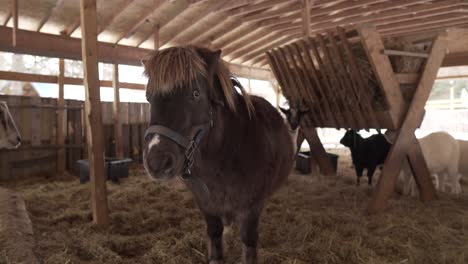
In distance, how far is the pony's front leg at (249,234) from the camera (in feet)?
7.56

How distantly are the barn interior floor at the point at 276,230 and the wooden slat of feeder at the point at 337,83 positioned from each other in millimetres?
1236

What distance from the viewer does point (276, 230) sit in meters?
3.42

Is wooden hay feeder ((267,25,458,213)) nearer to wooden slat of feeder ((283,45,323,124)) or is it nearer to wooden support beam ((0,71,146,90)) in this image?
wooden slat of feeder ((283,45,323,124))

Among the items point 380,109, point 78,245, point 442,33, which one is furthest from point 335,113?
point 78,245

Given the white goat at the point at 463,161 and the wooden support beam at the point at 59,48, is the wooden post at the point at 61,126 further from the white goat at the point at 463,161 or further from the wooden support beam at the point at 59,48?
the white goat at the point at 463,161

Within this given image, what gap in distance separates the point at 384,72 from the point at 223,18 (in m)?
5.18

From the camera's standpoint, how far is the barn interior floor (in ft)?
9.07

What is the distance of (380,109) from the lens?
4.22 metres

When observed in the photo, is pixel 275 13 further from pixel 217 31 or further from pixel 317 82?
pixel 317 82

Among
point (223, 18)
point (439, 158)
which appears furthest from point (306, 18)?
point (439, 158)

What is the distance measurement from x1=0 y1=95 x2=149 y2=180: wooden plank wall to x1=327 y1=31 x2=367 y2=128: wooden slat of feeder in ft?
19.6

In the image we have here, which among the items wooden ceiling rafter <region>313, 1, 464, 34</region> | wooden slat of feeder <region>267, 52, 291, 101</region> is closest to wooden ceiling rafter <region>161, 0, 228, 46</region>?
wooden slat of feeder <region>267, 52, 291, 101</region>

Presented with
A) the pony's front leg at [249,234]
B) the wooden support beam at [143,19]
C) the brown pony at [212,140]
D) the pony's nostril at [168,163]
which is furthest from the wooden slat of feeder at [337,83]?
the wooden support beam at [143,19]

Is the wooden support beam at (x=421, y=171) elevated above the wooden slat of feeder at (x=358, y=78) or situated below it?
below
